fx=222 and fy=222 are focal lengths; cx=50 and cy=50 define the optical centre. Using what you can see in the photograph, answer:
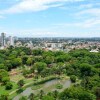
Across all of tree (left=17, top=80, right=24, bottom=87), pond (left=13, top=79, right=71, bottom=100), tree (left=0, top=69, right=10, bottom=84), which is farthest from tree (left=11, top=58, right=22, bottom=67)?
tree (left=17, top=80, right=24, bottom=87)

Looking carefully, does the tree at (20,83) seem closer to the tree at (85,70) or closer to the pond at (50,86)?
the pond at (50,86)

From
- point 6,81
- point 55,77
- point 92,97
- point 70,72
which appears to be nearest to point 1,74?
point 6,81

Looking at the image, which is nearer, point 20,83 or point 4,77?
point 20,83

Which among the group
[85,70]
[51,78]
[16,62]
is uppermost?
[85,70]

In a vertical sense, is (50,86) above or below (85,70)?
below

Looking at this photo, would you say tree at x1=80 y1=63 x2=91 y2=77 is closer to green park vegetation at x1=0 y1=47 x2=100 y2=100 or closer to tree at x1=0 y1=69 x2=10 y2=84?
green park vegetation at x1=0 y1=47 x2=100 y2=100

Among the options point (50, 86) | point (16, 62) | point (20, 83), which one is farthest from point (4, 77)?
point (16, 62)

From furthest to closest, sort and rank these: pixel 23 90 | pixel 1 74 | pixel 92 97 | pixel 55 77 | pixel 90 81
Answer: pixel 55 77, pixel 1 74, pixel 23 90, pixel 90 81, pixel 92 97

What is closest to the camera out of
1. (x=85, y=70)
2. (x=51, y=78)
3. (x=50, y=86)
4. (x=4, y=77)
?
(x=50, y=86)

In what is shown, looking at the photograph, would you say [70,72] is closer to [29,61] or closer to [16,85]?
[16,85]

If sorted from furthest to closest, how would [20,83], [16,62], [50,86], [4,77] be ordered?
[16,62] → [4,77] → [50,86] → [20,83]

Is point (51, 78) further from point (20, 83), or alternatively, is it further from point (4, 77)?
point (4, 77)
